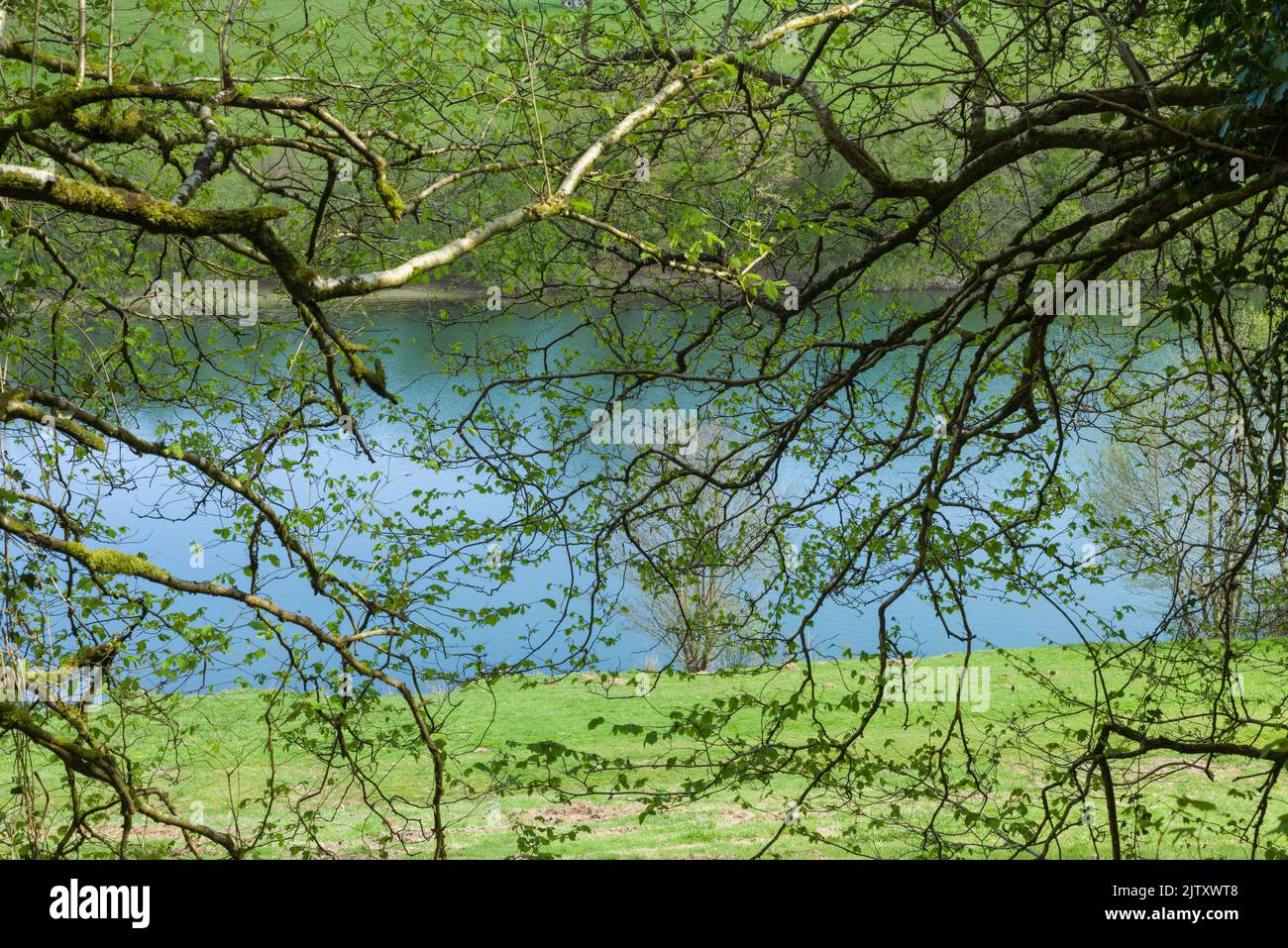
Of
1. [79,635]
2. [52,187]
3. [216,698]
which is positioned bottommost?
[216,698]

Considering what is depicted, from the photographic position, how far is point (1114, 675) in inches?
593

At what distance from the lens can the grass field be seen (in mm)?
8250

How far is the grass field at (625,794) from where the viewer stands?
8.25m

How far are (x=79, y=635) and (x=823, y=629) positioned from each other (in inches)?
685

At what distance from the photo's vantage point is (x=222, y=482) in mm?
4465

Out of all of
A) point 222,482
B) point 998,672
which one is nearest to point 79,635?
point 222,482

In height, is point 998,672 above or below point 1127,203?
below

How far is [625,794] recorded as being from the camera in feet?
22.7

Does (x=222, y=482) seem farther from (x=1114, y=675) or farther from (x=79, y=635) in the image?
(x=1114, y=675)
